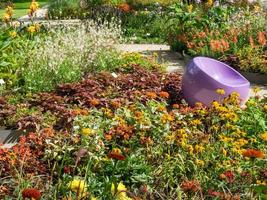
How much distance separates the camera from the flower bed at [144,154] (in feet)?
13.8

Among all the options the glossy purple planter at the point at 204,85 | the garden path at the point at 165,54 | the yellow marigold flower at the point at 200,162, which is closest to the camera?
the yellow marigold flower at the point at 200,162

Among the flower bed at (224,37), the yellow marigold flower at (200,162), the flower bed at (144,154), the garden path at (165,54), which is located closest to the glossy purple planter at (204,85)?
the flower bed at (144,154)

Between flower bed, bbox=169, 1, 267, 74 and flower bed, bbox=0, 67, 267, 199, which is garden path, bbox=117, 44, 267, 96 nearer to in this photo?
flower bed, bbox=169, 1, 267, 74

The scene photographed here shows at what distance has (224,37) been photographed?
1159 cm

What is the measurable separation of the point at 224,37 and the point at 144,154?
694 cm

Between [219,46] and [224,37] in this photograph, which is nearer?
[219,46]

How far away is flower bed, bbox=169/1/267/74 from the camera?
412 inches

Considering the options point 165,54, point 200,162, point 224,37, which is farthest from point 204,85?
point 165,54

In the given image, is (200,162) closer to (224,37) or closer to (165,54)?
(224,37)

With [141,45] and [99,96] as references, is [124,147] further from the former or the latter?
[141,45]

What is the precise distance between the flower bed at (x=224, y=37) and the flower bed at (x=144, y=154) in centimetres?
379

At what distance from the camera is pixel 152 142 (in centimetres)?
508

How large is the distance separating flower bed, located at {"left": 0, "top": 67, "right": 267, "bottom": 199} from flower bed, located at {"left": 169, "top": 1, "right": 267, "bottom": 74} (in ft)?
12.4

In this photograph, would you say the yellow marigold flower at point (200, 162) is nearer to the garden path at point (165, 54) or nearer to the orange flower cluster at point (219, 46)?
the garden path at point (165, 54)
